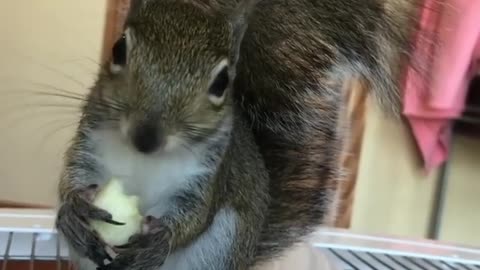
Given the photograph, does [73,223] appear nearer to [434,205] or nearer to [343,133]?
[343,133]

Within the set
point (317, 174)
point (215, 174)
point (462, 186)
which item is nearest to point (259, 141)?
point (317, 174)

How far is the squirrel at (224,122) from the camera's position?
2.63 ft

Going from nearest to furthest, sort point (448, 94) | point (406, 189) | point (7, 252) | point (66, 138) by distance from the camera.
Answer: point (7, 252) → point (448, 94) → point (66, 138) → point (406, 189)

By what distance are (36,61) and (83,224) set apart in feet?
6.18

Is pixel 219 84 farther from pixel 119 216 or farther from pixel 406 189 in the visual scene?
pixel 406 189

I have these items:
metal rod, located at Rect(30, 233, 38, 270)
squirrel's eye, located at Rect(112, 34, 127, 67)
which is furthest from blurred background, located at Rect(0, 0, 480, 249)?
Answer: squirrel's eye, located at Rect(112, 34, 127, 67)

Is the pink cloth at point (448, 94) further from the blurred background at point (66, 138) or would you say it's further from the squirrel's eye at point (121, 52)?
the squirrel's eye at point (121, 52)

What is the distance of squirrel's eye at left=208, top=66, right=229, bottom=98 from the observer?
0.82 m

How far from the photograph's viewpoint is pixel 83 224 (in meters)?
0.85

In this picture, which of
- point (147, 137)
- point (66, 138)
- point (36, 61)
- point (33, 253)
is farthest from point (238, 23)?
point (36, 61)

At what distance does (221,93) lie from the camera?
0.84 metres

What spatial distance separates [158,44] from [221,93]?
0.25ft

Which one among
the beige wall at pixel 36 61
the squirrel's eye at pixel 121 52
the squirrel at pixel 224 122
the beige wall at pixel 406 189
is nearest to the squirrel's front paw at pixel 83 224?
the squirrel at pixel 224 122

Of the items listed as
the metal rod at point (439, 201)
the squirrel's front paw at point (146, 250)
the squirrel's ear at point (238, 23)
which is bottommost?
the metal rod at point (439, 201)
